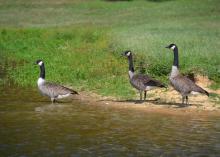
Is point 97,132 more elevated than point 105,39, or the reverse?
point 105,39

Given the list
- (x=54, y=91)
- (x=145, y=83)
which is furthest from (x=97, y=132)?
(x=54, y=91)

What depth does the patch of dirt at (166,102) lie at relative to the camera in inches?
699

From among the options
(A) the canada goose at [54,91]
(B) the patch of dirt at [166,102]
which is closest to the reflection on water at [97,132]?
(A) the canada goose at [54,91]

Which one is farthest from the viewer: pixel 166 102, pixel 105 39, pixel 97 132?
pixel 105 39

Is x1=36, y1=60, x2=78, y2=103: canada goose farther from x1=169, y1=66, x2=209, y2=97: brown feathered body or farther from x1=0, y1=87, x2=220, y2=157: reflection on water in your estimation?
x1=169, y1=66, x2=209, y2=97: brown feathered body

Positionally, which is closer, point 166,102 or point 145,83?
point 145,83

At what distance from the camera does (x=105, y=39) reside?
111 feet

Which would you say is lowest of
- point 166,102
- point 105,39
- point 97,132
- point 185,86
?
point 97,132

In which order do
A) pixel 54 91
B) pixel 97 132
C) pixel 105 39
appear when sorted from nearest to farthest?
pixel 97 132 < pixel 54 91 < pixel 105 39

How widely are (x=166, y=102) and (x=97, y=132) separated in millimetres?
4930

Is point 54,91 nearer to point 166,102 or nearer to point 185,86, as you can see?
point 166,102

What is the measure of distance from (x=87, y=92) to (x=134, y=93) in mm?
1774

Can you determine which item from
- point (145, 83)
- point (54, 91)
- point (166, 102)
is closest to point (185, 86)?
point (145, 83)

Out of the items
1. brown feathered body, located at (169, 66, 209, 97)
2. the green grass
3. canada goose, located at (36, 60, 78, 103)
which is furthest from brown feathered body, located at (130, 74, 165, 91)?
canada goose, located at (36, 60, 78, 103)
